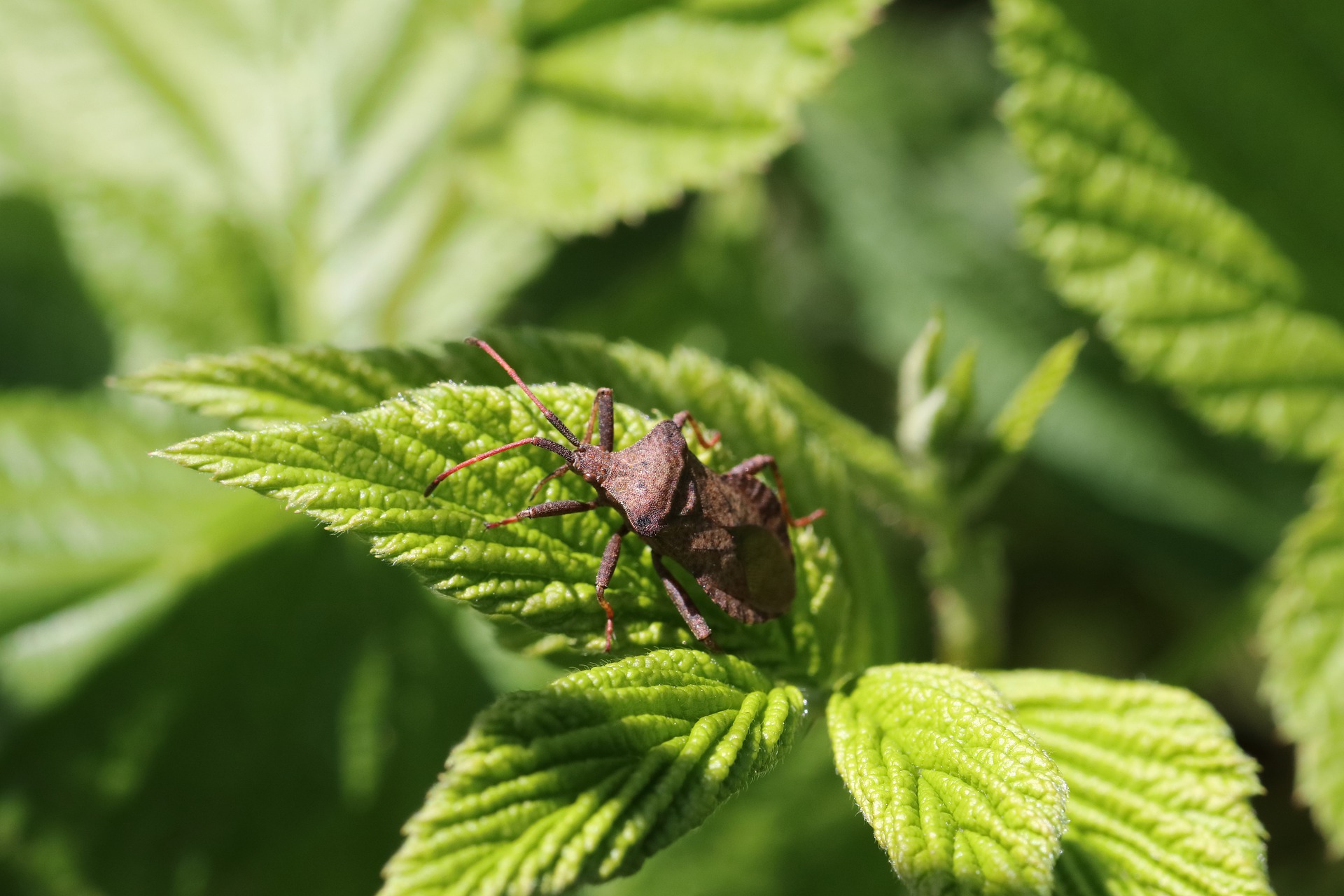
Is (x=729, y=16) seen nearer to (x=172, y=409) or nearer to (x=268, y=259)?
(x=268, y=259)

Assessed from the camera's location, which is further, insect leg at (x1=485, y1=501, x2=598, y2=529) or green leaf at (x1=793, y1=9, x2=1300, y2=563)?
green leaf at (x1=793, y1=9, x2=1300, y2=563)

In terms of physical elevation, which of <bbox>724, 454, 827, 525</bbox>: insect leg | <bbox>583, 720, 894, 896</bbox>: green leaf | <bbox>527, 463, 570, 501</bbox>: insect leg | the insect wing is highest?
<bbox>527, 463, 570, 501</bbox>: insect leg

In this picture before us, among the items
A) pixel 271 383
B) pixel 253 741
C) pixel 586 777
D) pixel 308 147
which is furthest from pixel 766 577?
pixel 308 147

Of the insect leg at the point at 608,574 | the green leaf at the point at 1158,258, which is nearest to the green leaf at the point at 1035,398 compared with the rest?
the green leaf at the point at 1158,258

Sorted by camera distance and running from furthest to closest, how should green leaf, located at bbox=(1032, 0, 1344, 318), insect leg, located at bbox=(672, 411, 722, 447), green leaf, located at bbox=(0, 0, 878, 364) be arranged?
green leaf, located at bbox=(0, 0, 878, 364) < green leaf, located at bbox=(1032, 0, 1344, 318) < insect leg, located at bbox=(672, 411, 722, 447)

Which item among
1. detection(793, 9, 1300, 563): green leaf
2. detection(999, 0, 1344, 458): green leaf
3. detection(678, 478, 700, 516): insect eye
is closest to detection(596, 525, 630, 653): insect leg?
detection(678, 478, 700, 516): insect eye

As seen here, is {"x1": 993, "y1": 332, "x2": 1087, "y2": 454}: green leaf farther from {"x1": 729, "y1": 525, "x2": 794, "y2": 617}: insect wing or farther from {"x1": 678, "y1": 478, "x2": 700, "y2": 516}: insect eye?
{"x1": 678, "y1": 478, "x2": 700, "y2": 516}: insect eye

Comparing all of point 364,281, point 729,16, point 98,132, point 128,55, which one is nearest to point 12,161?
point 98,132
